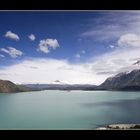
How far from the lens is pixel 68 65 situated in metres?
1.74

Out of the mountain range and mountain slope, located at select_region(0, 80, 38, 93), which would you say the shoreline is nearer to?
the mountain range

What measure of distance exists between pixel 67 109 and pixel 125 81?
37cm

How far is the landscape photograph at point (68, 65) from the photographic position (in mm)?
1665

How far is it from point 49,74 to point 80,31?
29 cm

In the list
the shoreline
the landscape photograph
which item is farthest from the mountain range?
the shoreline

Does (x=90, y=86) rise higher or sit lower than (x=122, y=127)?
higher

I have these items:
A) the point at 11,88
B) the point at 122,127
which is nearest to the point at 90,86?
the point at 122,127

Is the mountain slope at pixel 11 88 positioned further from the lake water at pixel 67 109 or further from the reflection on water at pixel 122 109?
the reflection on water at pixel 122 109

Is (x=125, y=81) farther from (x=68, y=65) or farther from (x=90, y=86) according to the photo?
(x=68, y=65)

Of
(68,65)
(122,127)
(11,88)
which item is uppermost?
(68,65)

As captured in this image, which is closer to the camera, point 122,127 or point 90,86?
point 122,127

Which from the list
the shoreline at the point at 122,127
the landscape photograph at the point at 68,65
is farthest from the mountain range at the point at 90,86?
the shoreline at the point at 122,127
